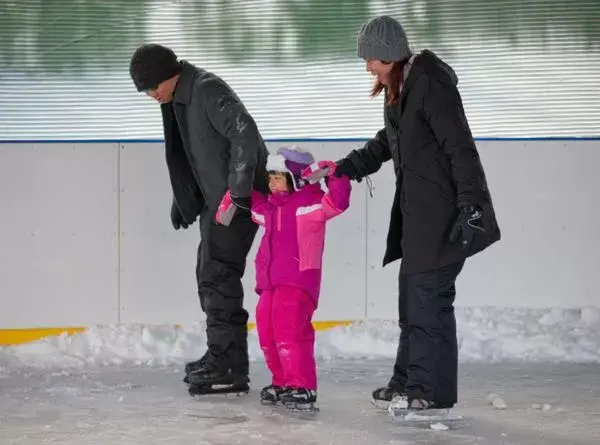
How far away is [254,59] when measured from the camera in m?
7.17

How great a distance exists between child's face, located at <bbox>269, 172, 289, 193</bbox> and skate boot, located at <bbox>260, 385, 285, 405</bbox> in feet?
2.56

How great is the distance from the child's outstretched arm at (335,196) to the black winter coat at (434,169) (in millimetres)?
238

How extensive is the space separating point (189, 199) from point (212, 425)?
1120 mm

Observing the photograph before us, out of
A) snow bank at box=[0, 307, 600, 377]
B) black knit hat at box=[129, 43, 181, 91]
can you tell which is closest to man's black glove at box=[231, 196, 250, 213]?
black knit hat at box=[129, 43, 181, 91]

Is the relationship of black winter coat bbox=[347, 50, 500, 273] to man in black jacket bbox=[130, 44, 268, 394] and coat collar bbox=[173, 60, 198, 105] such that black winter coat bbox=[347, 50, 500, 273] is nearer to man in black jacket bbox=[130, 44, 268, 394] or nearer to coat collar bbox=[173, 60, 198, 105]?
man in black jacket bbox=[130, 44, 268, 394]

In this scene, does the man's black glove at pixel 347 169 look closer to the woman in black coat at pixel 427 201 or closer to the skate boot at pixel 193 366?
the woman in black coat at pixel 427 201

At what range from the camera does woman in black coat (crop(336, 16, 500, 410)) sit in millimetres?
4559

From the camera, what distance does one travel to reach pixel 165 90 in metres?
5.23

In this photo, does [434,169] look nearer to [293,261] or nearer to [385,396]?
[293,261]

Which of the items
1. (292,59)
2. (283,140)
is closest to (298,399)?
(283,140)

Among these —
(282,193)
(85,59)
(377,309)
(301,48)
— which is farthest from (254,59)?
(282,193)

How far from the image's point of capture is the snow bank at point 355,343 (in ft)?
20.2

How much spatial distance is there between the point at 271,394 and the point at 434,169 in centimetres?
112

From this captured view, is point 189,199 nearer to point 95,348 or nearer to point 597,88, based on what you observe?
point 95,348
